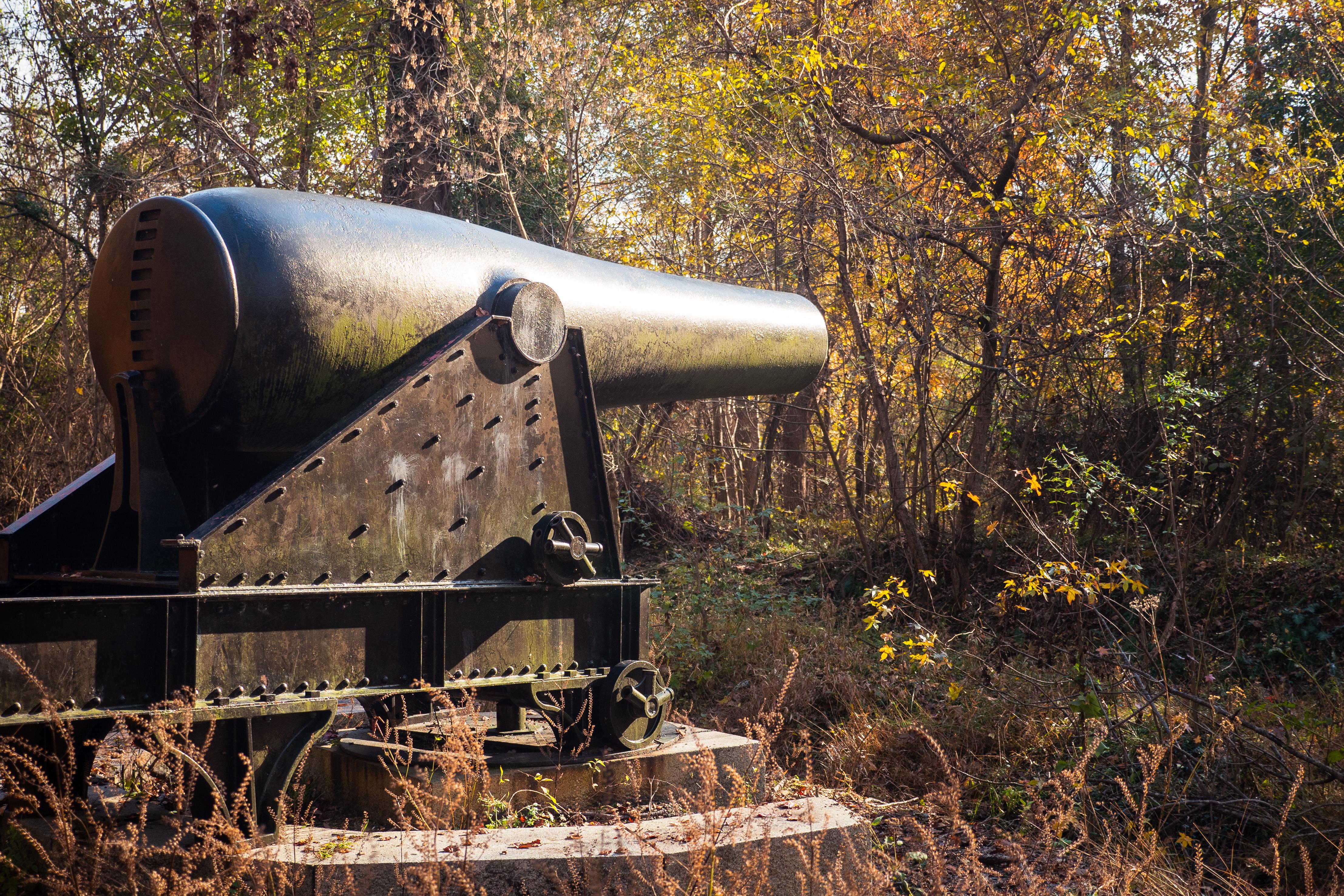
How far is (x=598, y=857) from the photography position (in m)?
3.35

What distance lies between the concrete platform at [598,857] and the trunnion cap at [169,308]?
150 cm

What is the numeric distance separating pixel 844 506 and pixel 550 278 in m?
8.27

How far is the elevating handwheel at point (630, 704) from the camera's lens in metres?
4.32

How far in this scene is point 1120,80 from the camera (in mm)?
10344

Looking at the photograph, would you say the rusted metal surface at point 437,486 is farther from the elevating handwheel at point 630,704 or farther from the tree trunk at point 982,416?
the tree trunk at point 982,416

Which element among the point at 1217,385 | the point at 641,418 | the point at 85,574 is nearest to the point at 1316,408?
the point at 1217,385

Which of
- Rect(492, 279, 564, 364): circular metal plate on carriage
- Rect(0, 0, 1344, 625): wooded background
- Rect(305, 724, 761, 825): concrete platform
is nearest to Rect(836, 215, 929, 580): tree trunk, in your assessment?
Rect(0, 0, 1344, 625): wooded background

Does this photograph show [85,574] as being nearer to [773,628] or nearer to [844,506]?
[773,628]

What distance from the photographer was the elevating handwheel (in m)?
4.32

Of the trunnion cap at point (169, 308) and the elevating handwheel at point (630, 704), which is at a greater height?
the trunnion cap at point (169, 308)

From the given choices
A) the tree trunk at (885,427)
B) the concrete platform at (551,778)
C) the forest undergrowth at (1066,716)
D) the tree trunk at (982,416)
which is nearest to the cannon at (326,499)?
the concrete platform at (551,778)

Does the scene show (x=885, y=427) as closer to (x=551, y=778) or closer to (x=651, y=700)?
(x=651, y=700)

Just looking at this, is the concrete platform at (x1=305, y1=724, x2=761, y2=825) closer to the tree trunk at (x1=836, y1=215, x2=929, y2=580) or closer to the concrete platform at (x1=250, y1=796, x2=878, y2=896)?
the concrete platform at (x1=250, y1=796, x2=878, y2=896)

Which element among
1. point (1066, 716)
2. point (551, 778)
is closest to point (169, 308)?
point (551, 778)
